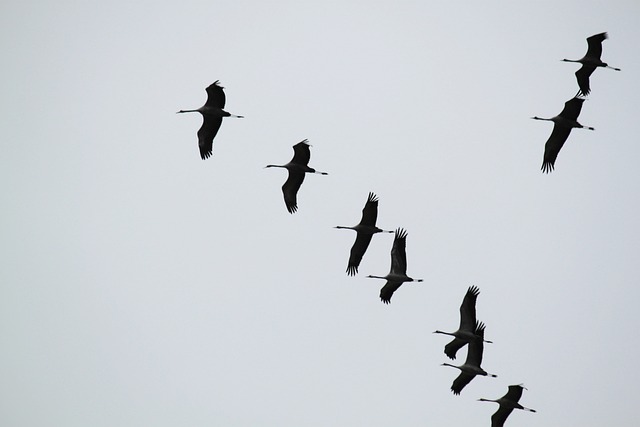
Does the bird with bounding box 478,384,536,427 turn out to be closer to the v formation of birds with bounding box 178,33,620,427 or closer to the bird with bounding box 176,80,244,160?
the v formation of birds with bounding box 178,33,620,427

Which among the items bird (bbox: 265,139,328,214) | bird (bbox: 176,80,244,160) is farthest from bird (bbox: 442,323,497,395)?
bird (bbox: 176,80,244,160)

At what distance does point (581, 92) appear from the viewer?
42.6 m

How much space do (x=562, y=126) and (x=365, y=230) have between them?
7.37 metres

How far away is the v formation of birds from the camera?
133 ft

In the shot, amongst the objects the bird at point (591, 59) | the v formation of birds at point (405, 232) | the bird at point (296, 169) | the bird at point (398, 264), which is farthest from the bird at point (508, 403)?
the bird at point (591, 59)

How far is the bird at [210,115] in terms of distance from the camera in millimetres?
41562

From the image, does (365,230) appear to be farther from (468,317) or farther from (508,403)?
(508,403)

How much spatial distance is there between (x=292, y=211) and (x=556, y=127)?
9.25 m

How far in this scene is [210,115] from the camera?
42.3m

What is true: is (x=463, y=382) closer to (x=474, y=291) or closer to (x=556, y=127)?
(x=474, y=291)

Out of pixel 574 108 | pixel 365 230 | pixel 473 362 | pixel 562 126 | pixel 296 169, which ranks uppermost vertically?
pixel 574 108

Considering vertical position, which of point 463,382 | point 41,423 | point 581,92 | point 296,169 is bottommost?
point 41,423

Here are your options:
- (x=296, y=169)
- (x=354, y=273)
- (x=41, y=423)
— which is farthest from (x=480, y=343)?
(x=41, y=423)

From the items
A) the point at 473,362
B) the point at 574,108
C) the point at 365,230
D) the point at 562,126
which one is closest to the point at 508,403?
the point at 473,362
